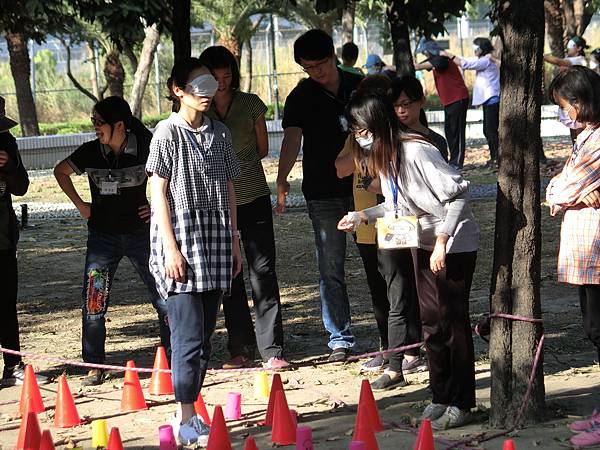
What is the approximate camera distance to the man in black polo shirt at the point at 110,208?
23.3 feet

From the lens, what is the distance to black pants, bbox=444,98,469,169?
18.0m

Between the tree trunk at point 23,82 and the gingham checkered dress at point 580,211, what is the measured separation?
25.0 meters

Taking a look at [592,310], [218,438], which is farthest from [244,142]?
[592,310]

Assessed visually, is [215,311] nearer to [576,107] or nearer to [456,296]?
[456,296]

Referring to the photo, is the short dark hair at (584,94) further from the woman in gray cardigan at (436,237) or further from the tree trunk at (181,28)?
the tree trunk at (181,28)

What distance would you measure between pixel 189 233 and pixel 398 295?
5.36 ft

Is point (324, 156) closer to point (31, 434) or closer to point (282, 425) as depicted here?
point (282, 425)

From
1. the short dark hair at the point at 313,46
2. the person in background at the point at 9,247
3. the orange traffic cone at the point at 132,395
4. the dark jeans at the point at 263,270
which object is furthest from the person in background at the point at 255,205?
the person in background at the point at 9,247

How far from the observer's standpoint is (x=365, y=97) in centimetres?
602

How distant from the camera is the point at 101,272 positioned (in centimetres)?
717

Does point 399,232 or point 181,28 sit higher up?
point 181,28

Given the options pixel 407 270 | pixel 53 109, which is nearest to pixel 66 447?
pixel 407 270

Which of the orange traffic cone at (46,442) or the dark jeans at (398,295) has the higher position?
the dark jeans at (398,295)

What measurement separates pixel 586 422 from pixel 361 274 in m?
5.49
